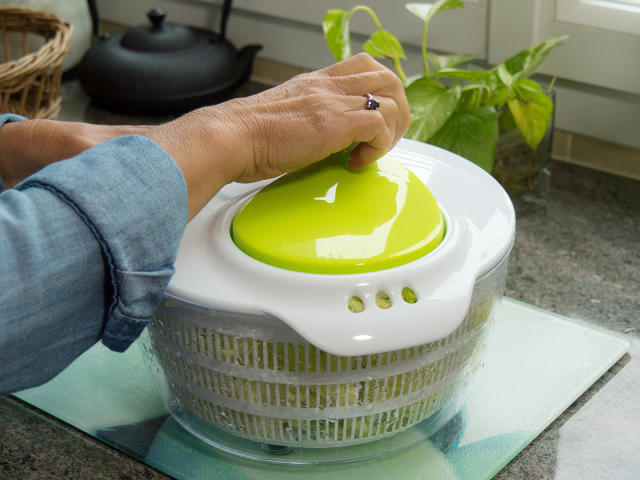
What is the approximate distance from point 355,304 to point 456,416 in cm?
20

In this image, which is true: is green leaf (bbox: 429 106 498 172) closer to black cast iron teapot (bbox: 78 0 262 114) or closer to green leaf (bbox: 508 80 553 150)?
green leaf (bbox: 508 80 553 150)

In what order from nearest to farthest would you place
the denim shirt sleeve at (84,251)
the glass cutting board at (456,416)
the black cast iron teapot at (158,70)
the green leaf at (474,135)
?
the denim shirt sleeve at (84,251) → the glass cutting board at (456,416) → the green leaf at (474,135) → the black cast iron teapot at (158,70)

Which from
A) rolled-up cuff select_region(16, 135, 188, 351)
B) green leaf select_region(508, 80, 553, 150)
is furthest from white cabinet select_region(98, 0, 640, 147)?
rolled-up cuff select_region(16, 135, 188, 351)

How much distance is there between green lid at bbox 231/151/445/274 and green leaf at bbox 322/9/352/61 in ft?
1.41

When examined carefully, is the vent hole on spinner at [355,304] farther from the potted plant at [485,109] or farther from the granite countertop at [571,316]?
the potted plant at [485,109]

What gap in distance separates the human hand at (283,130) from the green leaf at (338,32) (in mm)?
388

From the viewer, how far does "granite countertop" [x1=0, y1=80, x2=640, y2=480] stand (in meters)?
0.60

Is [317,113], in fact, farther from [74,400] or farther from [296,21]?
[296,21]

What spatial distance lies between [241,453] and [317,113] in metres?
0.26

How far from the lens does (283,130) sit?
559 millimetres

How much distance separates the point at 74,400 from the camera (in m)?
0.67

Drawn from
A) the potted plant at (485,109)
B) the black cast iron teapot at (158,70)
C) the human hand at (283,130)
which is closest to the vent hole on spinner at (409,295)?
the human hand at (283,130)

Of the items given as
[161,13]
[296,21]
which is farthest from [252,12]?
[161,13]

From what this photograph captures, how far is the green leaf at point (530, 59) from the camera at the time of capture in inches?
36.5
